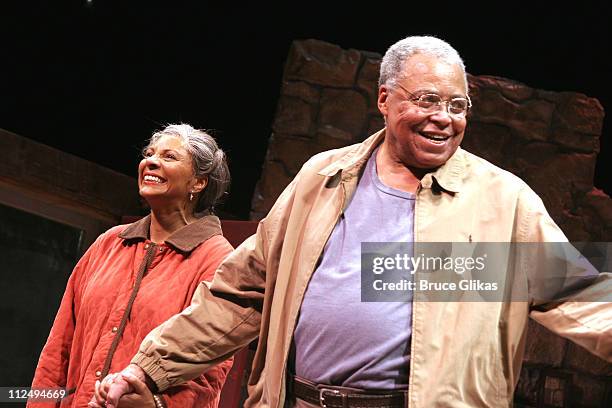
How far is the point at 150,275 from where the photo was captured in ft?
9.92

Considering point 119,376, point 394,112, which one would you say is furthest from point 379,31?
point 119,376

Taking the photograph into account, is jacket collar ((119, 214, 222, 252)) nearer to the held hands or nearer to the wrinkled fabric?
the wrinkled fabric

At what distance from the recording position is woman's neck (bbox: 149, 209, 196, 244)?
10.5 ft

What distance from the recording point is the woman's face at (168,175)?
321 centimetres

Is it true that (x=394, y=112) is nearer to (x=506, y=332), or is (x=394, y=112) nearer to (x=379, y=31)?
(x=506, y=332)

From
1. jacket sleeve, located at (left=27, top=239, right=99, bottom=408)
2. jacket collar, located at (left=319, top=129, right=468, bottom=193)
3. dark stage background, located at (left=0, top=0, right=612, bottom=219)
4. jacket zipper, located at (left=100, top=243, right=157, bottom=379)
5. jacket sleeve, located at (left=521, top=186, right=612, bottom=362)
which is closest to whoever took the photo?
jacket sleeve, located at (left=521, top=186, right=612, bottom=362)

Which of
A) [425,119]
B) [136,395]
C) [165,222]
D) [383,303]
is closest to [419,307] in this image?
[383,303]

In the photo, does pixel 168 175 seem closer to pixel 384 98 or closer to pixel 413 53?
pixel 384 98

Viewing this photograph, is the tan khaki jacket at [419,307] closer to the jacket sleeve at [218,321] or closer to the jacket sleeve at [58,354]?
the jacket sleeve at [218,321]

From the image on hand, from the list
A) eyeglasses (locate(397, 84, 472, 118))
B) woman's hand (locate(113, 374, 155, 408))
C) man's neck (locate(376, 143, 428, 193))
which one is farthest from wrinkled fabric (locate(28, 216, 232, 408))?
eyeglasses (locate(397, 84, 472, 118))

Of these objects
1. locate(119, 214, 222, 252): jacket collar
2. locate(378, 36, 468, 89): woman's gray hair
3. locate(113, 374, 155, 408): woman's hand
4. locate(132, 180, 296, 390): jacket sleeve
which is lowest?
locate(113, 374, 155, 408): woman's hand

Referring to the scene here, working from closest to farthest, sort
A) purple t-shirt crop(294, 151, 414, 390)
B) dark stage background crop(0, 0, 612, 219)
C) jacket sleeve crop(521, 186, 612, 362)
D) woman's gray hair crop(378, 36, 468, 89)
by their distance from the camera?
jacket sleeve crop(521, 186, 612, 362) → purple t-shirt crop(294, 151, 414, 390) → woman's gray hair crop(378, 36, 468, 89) → dark stage background crop(0, 0, 612, 219)

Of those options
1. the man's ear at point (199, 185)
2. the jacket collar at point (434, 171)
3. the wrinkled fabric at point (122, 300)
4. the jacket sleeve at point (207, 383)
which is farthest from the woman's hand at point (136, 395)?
the man's ear at point (199, 185)

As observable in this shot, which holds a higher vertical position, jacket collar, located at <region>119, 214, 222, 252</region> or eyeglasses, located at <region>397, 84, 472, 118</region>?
eyeglasses, located at <region>397, 84, 472, 118</region>
